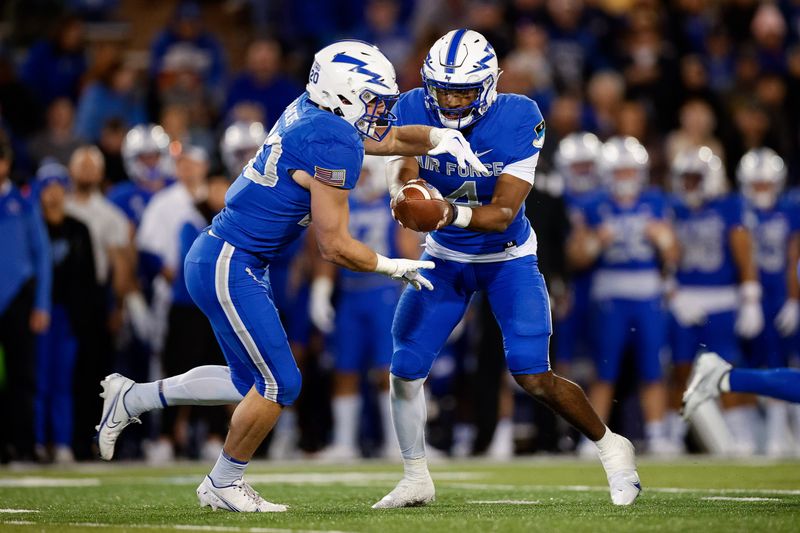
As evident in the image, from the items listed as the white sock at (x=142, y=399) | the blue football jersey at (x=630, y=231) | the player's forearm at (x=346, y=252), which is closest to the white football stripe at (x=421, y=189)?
the player's forearm at (x=346, y=252)

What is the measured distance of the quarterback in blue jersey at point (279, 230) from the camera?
5805 millimetres

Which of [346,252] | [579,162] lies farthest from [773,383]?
[579,162]

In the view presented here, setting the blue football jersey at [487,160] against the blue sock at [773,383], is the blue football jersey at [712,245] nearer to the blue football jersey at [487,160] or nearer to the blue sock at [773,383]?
the blue sock at [773,383]

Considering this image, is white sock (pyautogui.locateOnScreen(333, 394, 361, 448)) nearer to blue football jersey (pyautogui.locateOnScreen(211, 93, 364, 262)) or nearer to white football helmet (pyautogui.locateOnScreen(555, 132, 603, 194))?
white football helmet (pyautogui.locateOnScreen(555, 132, 603, 194))

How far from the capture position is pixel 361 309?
34.8 feet

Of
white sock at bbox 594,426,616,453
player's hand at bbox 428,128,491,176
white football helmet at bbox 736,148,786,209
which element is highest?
white football helmet at bbox 736,148,786,209

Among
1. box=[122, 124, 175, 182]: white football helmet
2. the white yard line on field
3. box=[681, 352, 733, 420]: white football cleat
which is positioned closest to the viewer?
box=[681, 352, 733, 420]: white football cleat

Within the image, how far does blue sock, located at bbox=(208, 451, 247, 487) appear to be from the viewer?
603cm

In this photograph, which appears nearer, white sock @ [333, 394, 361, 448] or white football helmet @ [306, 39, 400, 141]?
white football helmet @ [306, 39, 400, 141]

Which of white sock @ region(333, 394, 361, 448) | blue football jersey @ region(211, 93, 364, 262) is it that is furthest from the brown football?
white sock @ region(333, 394, 361, 448)

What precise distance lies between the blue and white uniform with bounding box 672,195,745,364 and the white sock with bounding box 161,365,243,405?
5629mm

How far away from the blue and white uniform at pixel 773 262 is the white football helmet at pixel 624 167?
1.02m

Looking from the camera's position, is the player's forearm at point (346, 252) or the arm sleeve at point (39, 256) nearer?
the player's forearm at point (346, 252)

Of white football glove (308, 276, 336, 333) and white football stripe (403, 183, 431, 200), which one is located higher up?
white football stripe (403, 183, 431, 200)
